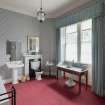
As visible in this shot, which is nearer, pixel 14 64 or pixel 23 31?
pixel 14 64

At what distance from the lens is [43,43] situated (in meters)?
5.18

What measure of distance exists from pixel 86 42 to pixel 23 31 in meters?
2.56

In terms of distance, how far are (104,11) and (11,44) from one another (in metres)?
3.34

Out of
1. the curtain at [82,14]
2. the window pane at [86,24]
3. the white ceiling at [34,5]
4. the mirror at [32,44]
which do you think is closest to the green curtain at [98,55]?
the curtain at [82,14]

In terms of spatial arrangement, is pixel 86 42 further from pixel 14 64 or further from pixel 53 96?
pixel 14 64

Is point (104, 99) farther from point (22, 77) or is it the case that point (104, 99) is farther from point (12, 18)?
point (12, 18)

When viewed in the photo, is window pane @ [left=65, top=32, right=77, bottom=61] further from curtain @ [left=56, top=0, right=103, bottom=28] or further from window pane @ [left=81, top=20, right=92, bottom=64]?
curtain @ [left=56, top=0, right=103, bottom=28]

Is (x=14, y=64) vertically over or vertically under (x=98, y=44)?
under

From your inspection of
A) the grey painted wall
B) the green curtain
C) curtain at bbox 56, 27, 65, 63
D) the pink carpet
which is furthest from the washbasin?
the green curtain

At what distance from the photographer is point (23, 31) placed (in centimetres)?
462

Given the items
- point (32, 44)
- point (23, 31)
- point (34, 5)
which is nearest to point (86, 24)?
point (34, 5)

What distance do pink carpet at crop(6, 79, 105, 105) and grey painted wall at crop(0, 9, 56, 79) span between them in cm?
139

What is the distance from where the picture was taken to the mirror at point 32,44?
15.6 ft

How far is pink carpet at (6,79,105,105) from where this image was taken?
2.76 meters
